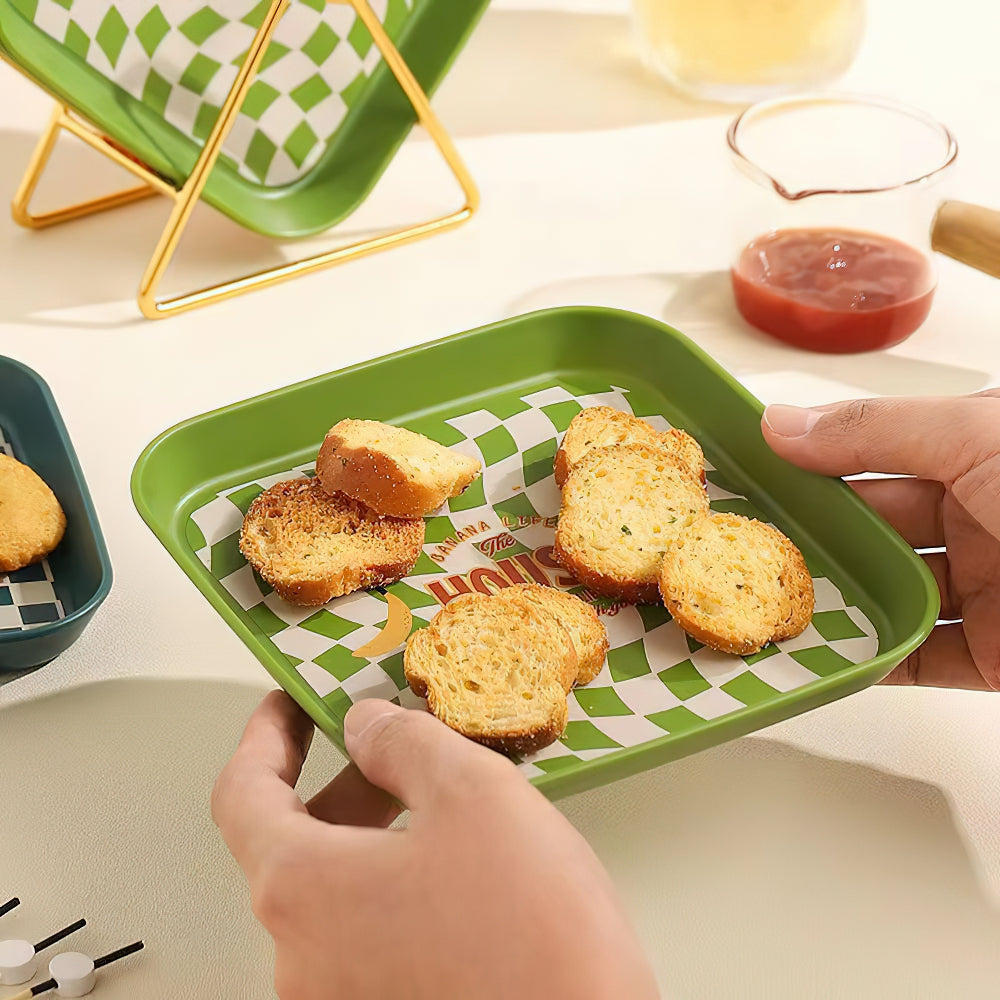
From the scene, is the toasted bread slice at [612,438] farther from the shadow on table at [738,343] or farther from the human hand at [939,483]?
the shadow on table at [738,343]

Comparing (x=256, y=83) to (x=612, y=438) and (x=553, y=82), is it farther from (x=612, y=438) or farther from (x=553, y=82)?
(x=612, y=438)

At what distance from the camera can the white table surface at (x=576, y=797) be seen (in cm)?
90

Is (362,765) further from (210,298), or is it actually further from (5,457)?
(210,298)

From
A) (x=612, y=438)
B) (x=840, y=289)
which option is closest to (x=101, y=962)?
(x=612, y=438)

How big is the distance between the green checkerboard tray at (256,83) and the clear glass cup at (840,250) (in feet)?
1.51

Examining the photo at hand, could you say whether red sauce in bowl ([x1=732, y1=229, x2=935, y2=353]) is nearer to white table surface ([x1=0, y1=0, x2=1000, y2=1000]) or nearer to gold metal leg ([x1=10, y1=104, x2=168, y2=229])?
white table surface ([x1=0, y1=0, x2=1000, y2=1000])

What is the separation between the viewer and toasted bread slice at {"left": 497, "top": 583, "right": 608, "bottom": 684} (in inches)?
35.0

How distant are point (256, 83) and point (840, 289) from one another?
80 centimetres

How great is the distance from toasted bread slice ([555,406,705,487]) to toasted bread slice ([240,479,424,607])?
15cm

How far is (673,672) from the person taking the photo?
36.0 inches

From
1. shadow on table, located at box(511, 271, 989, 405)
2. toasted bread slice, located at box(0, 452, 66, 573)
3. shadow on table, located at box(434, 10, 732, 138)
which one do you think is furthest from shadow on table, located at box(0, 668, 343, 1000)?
shadow on table, located at box(434, 10, 732, 138)

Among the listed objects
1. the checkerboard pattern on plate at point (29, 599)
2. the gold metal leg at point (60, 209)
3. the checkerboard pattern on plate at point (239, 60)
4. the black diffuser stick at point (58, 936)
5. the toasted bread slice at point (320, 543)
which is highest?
the checkerboard pattern on plate at point (239, 60)

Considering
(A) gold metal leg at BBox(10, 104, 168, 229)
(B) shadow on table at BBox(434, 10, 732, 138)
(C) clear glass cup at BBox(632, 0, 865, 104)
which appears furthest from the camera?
(B) shadow on table at BBox(434, 10, 732, 138)

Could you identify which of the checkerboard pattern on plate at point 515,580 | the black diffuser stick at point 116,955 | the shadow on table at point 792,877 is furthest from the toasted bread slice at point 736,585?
the black diffuser stick at point 116,955
